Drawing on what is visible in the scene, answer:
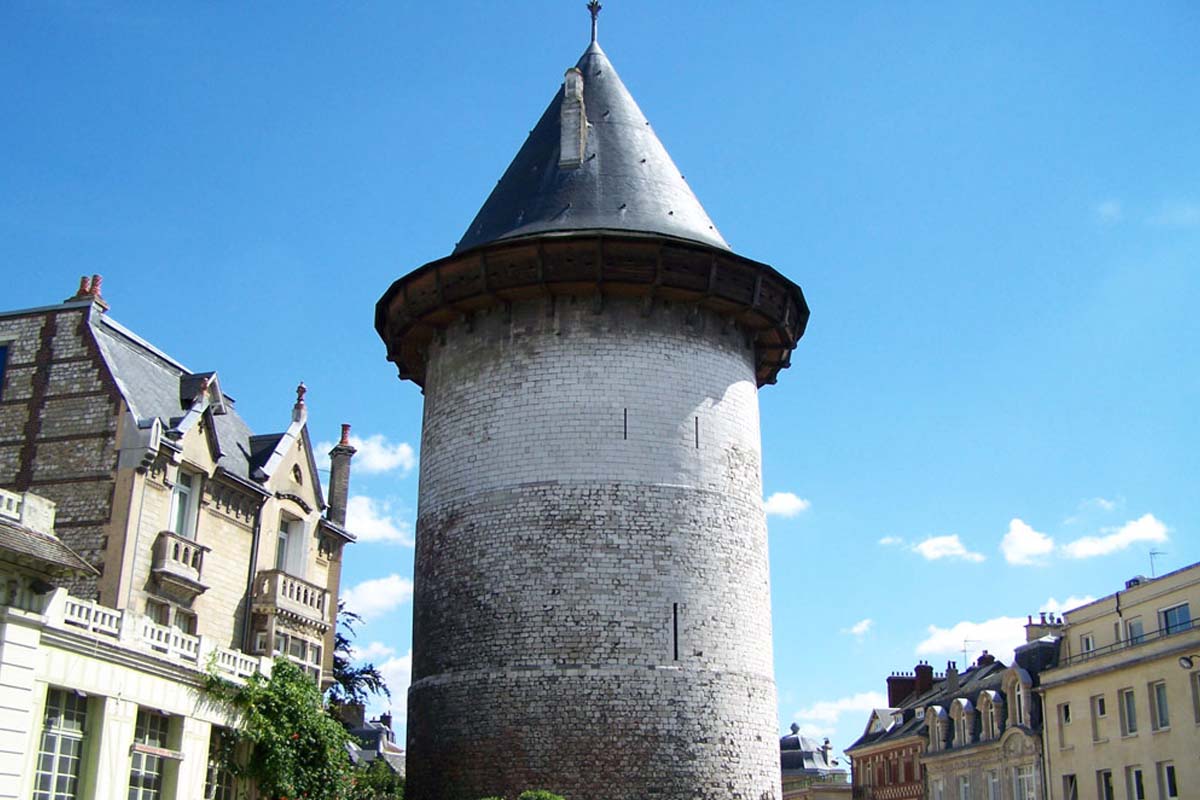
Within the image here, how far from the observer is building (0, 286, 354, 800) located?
18.1 meters

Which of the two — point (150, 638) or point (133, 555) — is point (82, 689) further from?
point (133, 555)

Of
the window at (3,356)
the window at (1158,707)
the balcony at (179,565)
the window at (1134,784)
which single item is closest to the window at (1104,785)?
the window at (1134,784)

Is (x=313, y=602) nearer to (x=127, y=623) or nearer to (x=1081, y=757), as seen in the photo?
(x=127, y=623)

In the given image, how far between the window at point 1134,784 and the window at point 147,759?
2545 centimetres

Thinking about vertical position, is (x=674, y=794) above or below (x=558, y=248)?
below

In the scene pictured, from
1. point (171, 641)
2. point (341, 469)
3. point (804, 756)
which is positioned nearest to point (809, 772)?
point (804, 756)

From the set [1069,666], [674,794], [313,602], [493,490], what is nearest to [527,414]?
[493,490]

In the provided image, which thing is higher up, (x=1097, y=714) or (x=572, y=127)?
(x=572, y=127)

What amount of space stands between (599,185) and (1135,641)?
1999 centimetres

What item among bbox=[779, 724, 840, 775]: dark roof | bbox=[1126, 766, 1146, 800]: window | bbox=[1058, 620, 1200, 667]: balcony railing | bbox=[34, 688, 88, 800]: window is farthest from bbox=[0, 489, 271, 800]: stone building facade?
bbox=[779, 724, 840, 775]: dark roof

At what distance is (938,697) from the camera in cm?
5134

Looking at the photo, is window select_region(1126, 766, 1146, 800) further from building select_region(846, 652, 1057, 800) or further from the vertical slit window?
the vertical slit window

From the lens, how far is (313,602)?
90.5 ft

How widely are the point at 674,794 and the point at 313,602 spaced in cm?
887
